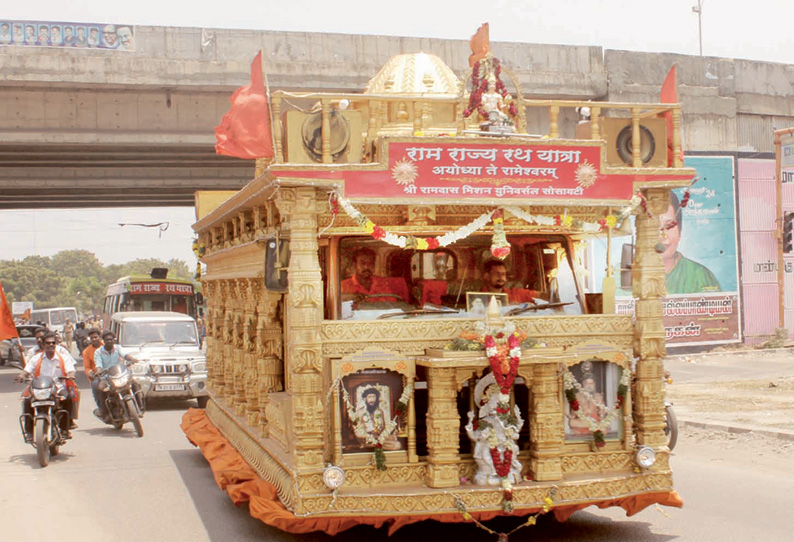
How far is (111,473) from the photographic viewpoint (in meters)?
11.9

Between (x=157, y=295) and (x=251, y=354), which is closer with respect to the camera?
(x=251, y=354)

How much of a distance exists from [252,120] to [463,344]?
248cm

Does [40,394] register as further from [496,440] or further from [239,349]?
[496,440]

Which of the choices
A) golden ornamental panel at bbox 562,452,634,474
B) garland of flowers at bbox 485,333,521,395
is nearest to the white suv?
golden ornamental panel at bbox 562,452,634,474

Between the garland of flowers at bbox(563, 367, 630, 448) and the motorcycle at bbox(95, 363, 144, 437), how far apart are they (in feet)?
29.4

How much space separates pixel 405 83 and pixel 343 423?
387 centimetres

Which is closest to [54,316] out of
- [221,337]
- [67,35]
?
[67,35]

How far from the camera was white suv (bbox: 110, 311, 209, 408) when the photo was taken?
18422 mm

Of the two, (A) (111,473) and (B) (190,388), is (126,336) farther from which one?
(A) (111,473)

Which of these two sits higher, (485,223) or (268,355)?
(485,223)

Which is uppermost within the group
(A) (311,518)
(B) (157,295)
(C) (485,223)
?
(C) (485,223)

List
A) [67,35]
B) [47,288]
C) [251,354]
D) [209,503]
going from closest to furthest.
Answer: [209,503] → [251,354] → [67,35] → [47,288]

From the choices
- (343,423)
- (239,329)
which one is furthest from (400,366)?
(239,329)

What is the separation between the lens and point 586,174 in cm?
769
